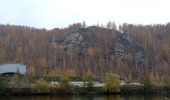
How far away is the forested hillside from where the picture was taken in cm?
12575

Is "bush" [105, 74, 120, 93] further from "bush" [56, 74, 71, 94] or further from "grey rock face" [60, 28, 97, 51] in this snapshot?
"grey rock face" [60, 28, 97, 51]

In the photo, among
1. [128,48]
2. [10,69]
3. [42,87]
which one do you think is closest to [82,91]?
[42,87]

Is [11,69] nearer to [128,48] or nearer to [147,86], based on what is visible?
[147,86]

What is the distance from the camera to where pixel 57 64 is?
127562 millimetres

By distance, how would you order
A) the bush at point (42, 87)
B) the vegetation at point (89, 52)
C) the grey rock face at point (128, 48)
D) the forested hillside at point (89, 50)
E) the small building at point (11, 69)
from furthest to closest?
1. the grey rock face at point (128, 48)
2. the forested hillside at point (89, 50)
3. the vegetation at point (89, 52)
4. the small building at point (11, 69)
5. the bush at point (42, 87)

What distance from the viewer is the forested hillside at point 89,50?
413 ft

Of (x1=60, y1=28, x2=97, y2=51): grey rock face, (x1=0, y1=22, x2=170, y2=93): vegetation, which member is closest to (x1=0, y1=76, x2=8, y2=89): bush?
(x1=0, y1=22, x2=170, y2=93): vegetation

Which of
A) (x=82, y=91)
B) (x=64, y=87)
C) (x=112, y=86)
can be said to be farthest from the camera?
(x=112, y=86)

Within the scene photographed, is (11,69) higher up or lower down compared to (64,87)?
higher up

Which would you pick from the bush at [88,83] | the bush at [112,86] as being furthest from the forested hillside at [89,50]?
the bush at [112,86]

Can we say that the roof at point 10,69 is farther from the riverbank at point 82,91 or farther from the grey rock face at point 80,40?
the grey rock face at point 80,40

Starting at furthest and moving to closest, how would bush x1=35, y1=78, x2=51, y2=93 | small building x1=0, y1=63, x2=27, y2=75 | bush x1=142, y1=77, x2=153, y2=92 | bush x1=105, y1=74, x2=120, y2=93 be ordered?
small building x1=0, y1=63, x2=27, y2=75 < bush x1=142, y1=77, x2=153, y2=92 < bush x1=105, y1=74, x2=120, y2=93 < bush x1=35, y1=78, x2=51, y2=93

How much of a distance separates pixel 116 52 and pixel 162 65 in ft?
58.5

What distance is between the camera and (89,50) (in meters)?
133
